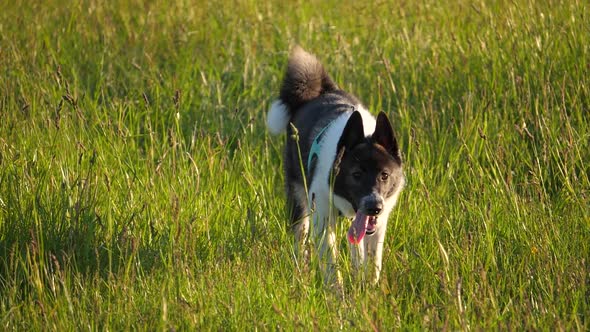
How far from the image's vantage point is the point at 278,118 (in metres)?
5.81

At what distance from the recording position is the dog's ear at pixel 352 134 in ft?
15.2

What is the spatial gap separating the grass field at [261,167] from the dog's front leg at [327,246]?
0.31 ft

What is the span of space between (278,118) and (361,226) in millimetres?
1514

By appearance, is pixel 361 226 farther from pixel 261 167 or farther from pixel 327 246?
pixel 261 167

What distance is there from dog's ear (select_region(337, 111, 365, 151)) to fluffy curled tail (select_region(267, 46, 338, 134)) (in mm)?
1102

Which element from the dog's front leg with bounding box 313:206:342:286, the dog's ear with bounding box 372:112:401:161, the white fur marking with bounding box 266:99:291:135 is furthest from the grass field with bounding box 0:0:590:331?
the dog's ear with bounding box 372:112:401:161

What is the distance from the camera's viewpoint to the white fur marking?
5809mm

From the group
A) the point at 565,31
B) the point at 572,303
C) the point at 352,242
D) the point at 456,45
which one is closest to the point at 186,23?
the point at 456,45

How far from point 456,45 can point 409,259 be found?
2.58 metres

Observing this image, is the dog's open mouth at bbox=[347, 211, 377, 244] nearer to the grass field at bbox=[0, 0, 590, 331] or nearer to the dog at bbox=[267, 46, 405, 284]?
the dog at bbox=[267, 46, 405, 284]

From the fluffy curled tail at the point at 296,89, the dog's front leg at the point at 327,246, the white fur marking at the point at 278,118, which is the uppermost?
the fluffy curled tail at the point at 296,89

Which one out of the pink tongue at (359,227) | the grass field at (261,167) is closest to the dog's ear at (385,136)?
the grass field at (261,167)

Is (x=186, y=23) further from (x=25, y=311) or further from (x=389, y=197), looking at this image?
(x=25, y=311)

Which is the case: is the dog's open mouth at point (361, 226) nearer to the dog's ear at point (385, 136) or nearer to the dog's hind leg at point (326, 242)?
the dog's hind leg at point (326, 242)
